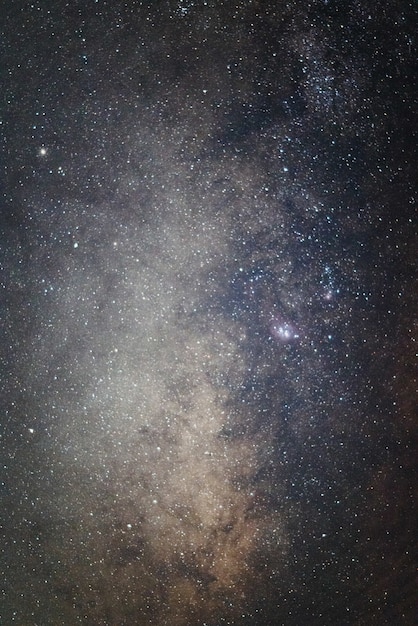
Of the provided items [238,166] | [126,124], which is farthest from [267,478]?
[126,124]

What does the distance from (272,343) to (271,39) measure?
0.58 meters

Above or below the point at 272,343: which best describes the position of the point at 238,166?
above

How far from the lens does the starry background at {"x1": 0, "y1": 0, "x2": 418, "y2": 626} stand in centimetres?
113

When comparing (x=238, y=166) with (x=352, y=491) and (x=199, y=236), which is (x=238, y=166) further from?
(x=352, y=491)

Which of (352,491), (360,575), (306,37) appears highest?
(306,37)

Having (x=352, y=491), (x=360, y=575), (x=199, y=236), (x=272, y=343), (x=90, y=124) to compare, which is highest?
(x=90, y=124)

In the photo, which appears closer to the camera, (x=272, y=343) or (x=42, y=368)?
(x=272, y=343)

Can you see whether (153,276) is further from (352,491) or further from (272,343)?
(352,491)

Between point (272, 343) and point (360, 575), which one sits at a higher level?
point (272, 343)

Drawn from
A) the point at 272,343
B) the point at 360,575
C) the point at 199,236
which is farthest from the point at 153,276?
the point at 360,575

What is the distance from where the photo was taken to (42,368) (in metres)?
1.24

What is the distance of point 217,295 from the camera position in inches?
44.6

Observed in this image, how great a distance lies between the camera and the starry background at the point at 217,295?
3.71 ft

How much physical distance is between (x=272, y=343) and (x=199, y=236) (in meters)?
0.25
